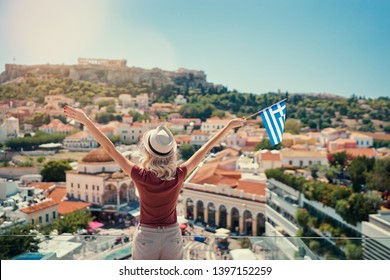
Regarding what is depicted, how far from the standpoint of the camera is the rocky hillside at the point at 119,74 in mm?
35469

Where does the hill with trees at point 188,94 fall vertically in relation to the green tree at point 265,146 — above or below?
above

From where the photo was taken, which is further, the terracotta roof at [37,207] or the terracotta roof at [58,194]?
the terracotta roof at [58,194]

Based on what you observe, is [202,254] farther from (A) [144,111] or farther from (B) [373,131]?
(A) [144,111]

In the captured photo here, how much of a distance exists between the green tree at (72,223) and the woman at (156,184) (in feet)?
33.6

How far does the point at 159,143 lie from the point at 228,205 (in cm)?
1259

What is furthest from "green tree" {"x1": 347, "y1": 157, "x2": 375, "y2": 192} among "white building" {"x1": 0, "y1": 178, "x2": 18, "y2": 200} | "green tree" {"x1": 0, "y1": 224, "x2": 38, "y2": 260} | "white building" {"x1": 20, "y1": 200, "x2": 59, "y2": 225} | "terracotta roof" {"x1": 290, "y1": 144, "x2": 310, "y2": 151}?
"green tree" {"x1": 0, "y1": 224, "x2": 38, "y2": 260}

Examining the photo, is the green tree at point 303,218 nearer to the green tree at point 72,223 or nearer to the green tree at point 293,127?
the green tree at point 72,223

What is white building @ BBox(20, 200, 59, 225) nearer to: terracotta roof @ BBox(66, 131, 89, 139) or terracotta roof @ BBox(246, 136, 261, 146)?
terracotta roof @ BBox(66, 131, 89, 139)

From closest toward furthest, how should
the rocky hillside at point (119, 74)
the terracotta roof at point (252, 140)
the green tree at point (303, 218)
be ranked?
the green tree at point (303, 218) → the terracotta roof at point (252, 140) → the rocky hillside at point (119, 74)

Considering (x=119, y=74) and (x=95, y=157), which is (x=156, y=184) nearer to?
(x=95, y=157)

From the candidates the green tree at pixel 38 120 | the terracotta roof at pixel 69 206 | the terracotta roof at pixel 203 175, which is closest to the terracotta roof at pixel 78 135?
the green tree at pixel 38 120

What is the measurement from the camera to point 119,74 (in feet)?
123

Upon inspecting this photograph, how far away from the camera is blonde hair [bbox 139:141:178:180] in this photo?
0.91m
